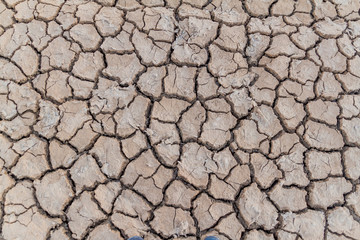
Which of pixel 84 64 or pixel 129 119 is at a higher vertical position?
pixel 84 64

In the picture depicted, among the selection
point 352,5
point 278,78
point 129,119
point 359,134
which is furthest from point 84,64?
point 352,5

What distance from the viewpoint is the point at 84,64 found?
2982 mm

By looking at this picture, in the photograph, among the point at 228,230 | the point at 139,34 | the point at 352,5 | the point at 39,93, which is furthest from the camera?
the point at 352,5

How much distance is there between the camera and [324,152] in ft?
9.11

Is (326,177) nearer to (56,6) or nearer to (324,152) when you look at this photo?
(324,152)

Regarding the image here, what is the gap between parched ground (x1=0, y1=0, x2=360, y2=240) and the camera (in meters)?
2.54

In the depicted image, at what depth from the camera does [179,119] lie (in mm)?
2840

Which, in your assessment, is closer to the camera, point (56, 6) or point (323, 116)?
point (323, 116)

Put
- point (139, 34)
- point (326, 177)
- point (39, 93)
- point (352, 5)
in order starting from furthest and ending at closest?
1. point (352, 5)
2. point (139, 34)
3. point (39, 93)
4. point (326, 177)

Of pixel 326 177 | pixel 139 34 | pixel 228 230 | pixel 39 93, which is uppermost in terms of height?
pixel 139 34

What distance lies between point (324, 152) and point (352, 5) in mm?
1544

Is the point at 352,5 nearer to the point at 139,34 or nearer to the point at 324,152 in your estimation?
the point at 324,152

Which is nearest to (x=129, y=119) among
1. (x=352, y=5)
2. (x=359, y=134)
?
(x=359, y=134)

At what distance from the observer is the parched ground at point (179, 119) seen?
100.0 inches
